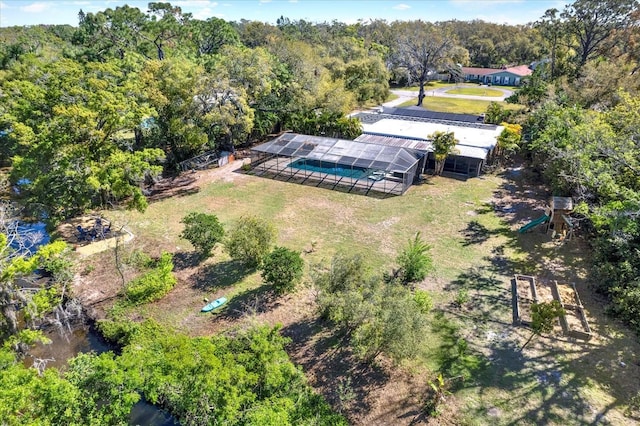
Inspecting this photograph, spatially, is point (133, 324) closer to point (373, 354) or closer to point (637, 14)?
point (373, 354)

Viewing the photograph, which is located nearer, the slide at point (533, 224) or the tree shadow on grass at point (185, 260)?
the tree shadow on grass at point (185, 260)

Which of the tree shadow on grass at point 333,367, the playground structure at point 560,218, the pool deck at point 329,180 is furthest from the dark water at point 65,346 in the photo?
the playground structure at point 560,218

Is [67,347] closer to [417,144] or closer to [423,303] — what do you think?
[423,303]

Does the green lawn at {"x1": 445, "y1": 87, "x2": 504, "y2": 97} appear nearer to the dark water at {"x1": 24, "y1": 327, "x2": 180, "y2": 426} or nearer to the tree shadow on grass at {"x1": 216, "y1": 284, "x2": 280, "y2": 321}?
the tree shadow on grass at {"x1": 216, "y1": 284, "x2": 280, "y2": 321}

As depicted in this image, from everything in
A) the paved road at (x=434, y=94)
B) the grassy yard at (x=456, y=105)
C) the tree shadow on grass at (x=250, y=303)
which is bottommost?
the tree shadow on grass at (x=250, y=303)

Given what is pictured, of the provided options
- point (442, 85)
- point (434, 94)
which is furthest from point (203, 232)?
point (442, 85)

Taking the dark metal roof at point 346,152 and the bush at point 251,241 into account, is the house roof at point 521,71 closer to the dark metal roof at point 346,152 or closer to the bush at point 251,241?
the dark metal roof at point 346,152

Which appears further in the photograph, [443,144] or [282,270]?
[443,144]

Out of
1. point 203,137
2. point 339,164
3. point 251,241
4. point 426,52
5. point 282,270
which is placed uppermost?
point 426,52
